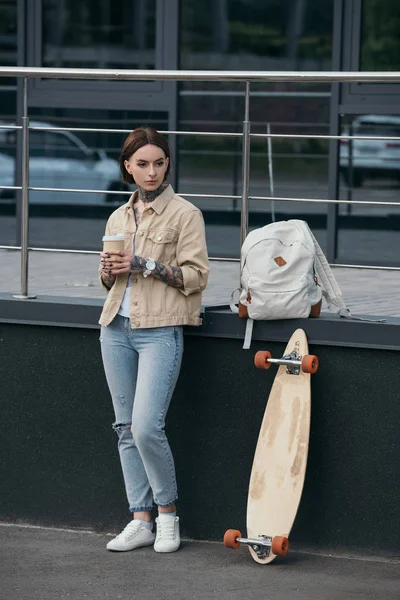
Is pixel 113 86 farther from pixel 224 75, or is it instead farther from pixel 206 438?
pixel 206 438

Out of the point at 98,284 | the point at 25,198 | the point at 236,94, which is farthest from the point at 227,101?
the point at 25,198

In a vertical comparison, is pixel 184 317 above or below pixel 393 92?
below

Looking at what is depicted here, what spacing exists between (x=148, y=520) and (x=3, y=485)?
85cm

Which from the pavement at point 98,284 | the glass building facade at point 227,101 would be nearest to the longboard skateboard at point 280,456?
the pavement at point 98,284

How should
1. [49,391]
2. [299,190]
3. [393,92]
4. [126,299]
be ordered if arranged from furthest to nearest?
1. [299,190]
2. [393,92]
3. [49,391]
4. [126,299]

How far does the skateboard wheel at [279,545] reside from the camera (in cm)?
540

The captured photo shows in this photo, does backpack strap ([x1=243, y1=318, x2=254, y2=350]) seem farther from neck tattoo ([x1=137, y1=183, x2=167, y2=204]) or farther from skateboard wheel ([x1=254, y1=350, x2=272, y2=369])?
neck tattoo ([x1=137, y1=183, x2=167, y2=204])

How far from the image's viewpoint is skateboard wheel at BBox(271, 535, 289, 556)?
5398 millimetres

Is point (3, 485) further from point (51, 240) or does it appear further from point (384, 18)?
point (384, 18)

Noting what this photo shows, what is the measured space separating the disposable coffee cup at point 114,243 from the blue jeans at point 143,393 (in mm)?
422

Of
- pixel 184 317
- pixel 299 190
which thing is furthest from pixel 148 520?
pixel 299 190

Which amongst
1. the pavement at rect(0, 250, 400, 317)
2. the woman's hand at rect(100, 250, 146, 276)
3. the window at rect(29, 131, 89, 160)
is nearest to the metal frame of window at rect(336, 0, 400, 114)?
the pavement at rect(0, 250, 400, 317)

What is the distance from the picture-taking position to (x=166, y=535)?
5.76 meters

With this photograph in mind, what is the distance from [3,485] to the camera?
627 cm
